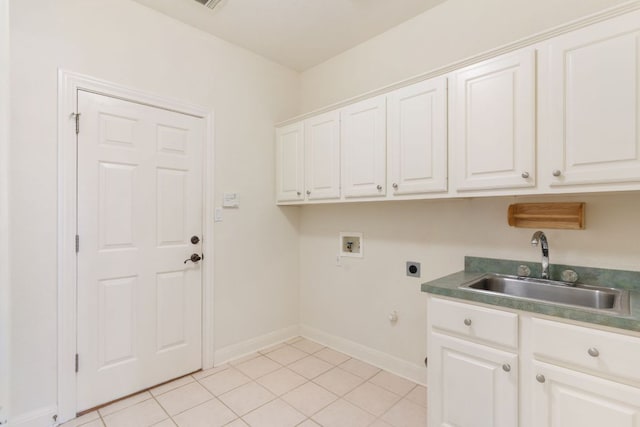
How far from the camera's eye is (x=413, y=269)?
7.73 feet

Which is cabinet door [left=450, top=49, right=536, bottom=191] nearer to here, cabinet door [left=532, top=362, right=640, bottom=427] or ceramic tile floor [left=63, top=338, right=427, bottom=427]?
cabinet door [left=532, top=362, right=640, bottom=427]

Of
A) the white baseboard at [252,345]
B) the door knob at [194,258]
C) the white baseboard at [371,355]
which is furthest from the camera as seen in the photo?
the white baseboard at [252,345]

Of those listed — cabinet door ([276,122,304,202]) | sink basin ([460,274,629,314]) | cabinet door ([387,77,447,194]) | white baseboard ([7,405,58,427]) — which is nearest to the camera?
sink basin ([460,274,629,314])

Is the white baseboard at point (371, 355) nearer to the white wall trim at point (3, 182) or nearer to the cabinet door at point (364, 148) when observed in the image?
the cabinet door at point (364, 148)

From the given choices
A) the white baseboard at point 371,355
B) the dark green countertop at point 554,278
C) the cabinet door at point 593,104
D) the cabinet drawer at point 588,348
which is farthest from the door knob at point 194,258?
the cabinet door at point 593,104

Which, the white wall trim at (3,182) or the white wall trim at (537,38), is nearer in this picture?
the white wall trim at (3,182)

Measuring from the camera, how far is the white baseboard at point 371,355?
2.33m

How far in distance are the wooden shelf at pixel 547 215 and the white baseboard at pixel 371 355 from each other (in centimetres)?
128

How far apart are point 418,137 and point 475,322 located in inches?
44.5

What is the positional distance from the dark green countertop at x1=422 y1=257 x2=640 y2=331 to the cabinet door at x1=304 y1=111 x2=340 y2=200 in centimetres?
110

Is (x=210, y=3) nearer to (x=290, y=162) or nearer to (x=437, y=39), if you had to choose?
(x=290, y=162)

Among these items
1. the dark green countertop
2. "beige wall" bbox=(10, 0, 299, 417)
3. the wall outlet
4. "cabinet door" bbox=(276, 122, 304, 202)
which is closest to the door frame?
"beige wall" bbox=(10, 0, 299, 417)

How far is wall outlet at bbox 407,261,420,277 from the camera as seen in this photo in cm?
234

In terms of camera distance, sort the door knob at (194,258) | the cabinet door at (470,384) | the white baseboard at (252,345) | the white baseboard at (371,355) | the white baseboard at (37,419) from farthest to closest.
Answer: the white baseboard at (252,345) → the door knob at (194,258) → the white baseboard at (371,355) → the white baseboard at (37,419) → the cabinet door at (470,384)
